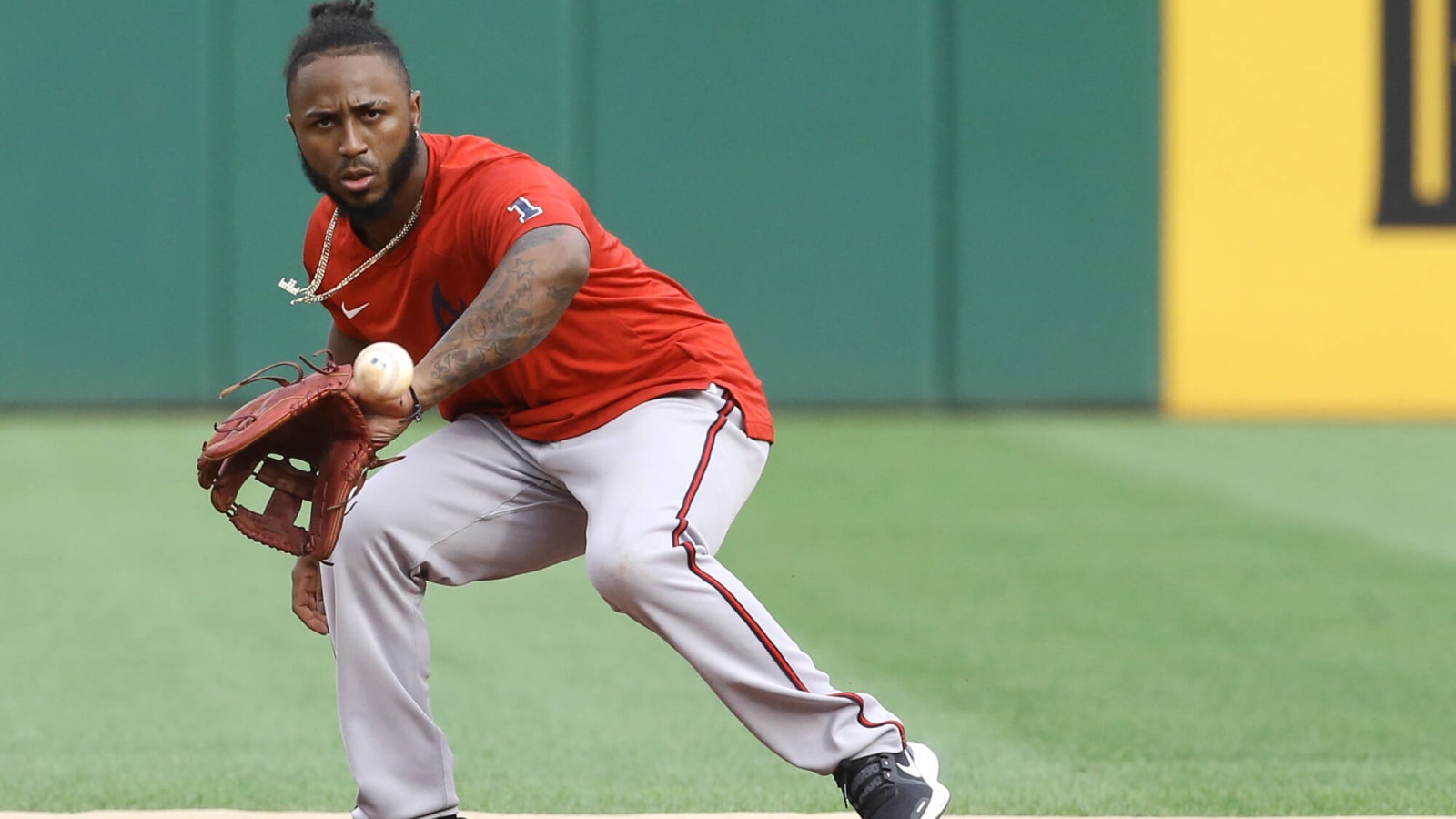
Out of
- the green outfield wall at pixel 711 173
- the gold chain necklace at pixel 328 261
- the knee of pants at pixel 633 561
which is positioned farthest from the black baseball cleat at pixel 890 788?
the green outfield wall at pixel 711 173

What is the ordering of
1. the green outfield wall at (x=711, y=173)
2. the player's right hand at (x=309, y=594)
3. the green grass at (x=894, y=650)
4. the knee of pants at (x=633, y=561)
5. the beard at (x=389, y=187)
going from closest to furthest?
the knee of pants at (x=633, y=561), the beard at (x=389, y=187), the player's right hand at (x=309, y=594), the green grass at (x=894, y=650), the green outfield wall at (x=711, y=173)

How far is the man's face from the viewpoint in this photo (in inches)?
141

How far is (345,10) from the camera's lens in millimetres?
3711

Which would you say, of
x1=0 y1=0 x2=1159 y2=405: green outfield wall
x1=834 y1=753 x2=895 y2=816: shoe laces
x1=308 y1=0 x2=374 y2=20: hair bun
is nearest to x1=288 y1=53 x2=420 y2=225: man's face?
x1=308 y1=0 x2=374 y2=20: hair bun

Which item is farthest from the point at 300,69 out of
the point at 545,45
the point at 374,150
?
the point at 545,45

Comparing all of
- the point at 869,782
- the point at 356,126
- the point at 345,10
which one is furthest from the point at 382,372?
the point at 869,782

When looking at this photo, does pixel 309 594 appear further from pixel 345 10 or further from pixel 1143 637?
pixel 1143 637

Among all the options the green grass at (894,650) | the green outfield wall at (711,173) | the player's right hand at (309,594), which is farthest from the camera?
the green outfield wall at (711,173)

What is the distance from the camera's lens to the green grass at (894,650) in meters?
4.54

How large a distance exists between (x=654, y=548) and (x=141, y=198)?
8859 mm

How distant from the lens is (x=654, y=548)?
3.52 metres

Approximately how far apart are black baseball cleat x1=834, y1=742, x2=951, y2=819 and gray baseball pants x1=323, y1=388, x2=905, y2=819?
1.1 inches

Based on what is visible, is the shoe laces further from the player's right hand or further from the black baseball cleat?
the player's right hand

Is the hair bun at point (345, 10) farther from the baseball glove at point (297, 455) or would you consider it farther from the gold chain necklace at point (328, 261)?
the baseball glove at point (297, 455)
